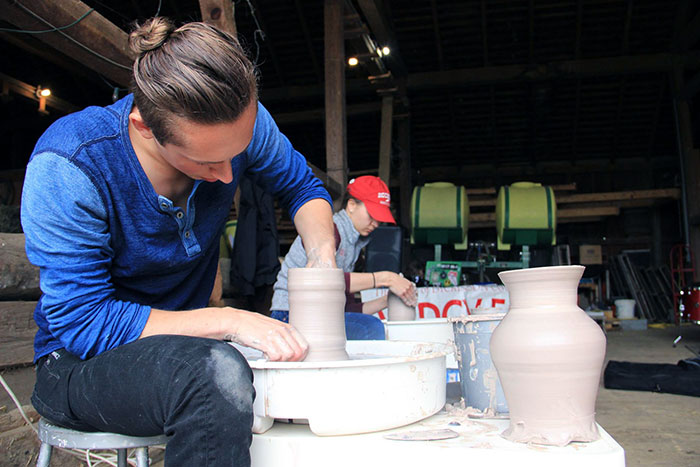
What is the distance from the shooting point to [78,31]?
2695 millimetres

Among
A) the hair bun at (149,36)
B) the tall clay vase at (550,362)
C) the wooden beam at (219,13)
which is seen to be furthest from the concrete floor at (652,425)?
the wooden beam at (219,13)

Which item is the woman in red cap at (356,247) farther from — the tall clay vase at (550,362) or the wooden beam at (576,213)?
the wooden beam at (576,213)

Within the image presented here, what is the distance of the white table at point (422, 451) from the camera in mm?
1209

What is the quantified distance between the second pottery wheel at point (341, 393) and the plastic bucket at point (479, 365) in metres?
0.38

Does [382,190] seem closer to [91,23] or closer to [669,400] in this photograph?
[91,23]

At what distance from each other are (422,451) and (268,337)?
0.45 m

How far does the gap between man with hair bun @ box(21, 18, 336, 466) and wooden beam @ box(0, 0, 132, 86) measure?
1.37 metres

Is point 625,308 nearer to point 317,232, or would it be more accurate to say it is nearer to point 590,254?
point 590,254

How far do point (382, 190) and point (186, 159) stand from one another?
2.04 metres

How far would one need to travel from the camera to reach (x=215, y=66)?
4.01 feet

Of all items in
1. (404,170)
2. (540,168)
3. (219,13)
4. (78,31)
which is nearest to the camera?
(78,31)

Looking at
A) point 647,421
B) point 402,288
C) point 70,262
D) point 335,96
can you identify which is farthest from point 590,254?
point 70,262

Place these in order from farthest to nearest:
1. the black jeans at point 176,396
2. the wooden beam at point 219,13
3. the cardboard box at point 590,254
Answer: the cardboard box at point 590,254 < the wooden beam at point 219,13 < the black jeans at point 176,396

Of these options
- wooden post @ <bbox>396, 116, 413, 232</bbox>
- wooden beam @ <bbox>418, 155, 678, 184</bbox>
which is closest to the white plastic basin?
wooden post @ <bbox>396, 116, 413, 232</bbox>
